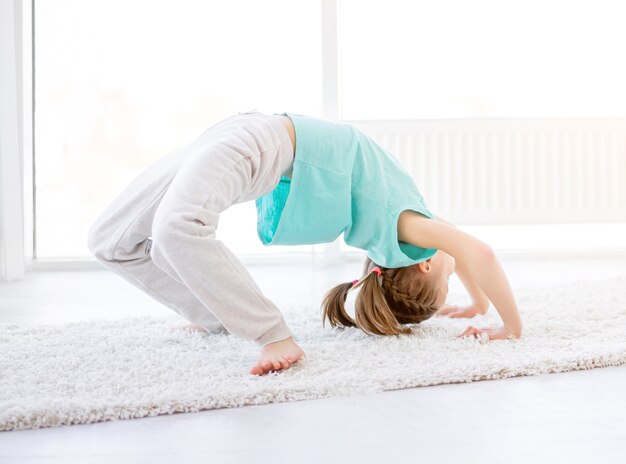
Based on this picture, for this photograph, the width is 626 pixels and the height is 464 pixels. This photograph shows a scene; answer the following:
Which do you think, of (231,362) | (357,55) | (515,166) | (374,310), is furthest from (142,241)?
(357,55)

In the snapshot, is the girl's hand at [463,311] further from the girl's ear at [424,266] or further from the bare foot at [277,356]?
the bare foot at [277,356]

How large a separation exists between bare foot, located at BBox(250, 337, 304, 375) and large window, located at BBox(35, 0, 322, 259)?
1951mm

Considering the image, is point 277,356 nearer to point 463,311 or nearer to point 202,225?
point 202,225

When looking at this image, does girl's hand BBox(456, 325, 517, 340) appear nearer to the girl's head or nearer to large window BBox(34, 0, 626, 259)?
the girl's head

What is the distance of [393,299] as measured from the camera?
1.53 meters

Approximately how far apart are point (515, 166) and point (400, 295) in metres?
1.80

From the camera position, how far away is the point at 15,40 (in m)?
2.87

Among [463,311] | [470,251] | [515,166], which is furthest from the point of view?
[515,166]

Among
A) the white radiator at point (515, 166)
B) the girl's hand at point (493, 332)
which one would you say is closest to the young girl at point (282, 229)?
the girl's hand at point (493, 332)

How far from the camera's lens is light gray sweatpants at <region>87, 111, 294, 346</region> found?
4.17ft

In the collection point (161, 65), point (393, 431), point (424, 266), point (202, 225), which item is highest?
point (161, 65)

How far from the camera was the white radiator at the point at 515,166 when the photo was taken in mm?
3115

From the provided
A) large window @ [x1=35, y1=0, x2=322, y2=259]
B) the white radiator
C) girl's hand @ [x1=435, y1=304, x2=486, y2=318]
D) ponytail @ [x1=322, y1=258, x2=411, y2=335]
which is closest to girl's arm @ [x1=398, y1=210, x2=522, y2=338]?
ponytail @ [x1=322, y1=258, x2=411, y2=335]

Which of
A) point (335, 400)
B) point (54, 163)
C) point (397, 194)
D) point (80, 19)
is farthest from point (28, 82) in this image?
point (335, 400)
